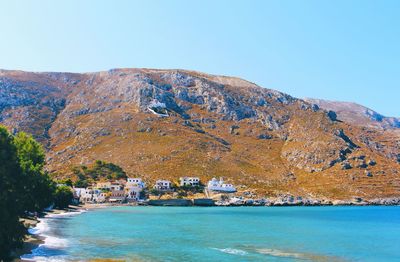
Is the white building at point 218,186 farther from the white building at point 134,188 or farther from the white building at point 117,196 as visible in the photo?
the white building at point 117,196

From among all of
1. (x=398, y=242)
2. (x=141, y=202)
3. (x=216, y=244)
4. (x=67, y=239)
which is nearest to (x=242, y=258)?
(x=216, y=244)

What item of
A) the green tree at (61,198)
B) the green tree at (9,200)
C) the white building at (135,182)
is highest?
the green tree at (9,200)

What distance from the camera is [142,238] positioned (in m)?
69.1

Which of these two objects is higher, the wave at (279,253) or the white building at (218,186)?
the white building at (218,186)

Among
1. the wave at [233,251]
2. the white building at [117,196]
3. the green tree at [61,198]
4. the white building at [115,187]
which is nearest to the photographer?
the wave at [233,251]

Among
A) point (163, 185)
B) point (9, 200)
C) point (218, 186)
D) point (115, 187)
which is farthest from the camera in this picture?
point (218, 186)

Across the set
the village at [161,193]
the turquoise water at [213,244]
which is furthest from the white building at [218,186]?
the turquoise water at [213,244]

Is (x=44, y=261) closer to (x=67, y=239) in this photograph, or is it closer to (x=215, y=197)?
(x=67, y=239)

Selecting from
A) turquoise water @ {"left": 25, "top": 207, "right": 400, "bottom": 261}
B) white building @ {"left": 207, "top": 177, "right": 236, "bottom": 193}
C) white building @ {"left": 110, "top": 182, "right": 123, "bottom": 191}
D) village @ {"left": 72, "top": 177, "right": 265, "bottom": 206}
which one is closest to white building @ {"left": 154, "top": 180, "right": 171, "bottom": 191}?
village @ {"left": 72, "top": 177, "right": 265, "bottom": 206}

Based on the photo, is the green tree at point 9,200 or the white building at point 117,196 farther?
the white building at point 117,196

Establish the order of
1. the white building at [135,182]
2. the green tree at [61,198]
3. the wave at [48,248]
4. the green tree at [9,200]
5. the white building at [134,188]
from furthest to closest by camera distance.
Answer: the white building at [135,182], the white building at [134,188], the green tree at [61,198], the wave at [48,248], the green tree at [9,200]

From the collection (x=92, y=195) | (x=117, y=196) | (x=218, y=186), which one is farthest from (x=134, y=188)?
(x=218, y=186)

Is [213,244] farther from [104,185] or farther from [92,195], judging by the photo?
[104,185]

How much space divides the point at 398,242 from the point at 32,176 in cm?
6049
